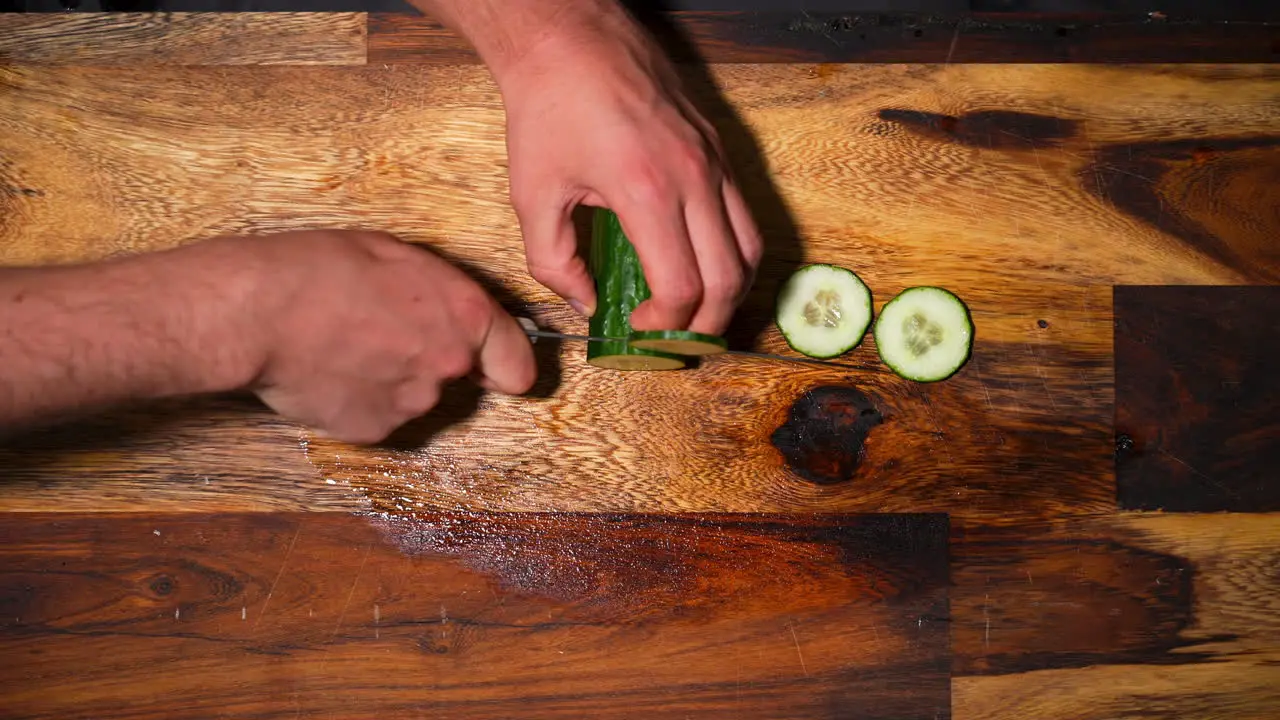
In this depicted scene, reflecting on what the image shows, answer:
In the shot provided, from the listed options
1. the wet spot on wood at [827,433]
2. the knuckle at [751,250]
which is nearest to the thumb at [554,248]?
the knuckle at [751,250]

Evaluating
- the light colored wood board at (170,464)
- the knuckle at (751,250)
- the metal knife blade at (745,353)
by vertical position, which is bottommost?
the light colored wood board at (170,464)

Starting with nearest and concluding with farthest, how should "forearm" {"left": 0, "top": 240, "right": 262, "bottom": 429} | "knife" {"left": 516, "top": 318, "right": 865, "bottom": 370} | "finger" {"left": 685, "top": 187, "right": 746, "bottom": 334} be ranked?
"forearm" {"left": 0, "top": 240, "right": 262, "bottom": 429}, "finger" {"left": 685, "top": 187, "right": 746, "bottom": 334}, "knife" {"left": 516, "top": 318, "right": 865, "bottom": 370}

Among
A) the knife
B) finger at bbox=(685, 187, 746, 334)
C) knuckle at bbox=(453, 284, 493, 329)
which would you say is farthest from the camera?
the knife

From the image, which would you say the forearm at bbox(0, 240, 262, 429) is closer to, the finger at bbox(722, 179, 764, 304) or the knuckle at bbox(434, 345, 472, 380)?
the knuckle at bbox(434, 345, 472, 380)

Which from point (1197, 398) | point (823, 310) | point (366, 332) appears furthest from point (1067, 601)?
point (366, 332)

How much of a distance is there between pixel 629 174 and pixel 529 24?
0.43m

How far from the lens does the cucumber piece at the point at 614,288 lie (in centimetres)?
198

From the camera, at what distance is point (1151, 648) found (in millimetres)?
2318

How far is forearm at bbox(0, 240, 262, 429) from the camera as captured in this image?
1.80 metres

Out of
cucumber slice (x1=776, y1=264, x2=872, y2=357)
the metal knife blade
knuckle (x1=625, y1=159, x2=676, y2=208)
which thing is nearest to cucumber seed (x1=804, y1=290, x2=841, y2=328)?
cucumber slice (x1=776, y1=264, x2=872, y2=357)

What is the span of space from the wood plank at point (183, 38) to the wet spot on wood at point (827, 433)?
1.45 m

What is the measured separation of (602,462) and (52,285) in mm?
1240

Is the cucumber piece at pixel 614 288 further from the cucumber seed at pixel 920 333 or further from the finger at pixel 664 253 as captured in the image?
the cucumber seed at pixel 920 333

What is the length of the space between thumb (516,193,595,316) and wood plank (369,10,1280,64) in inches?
24.2
